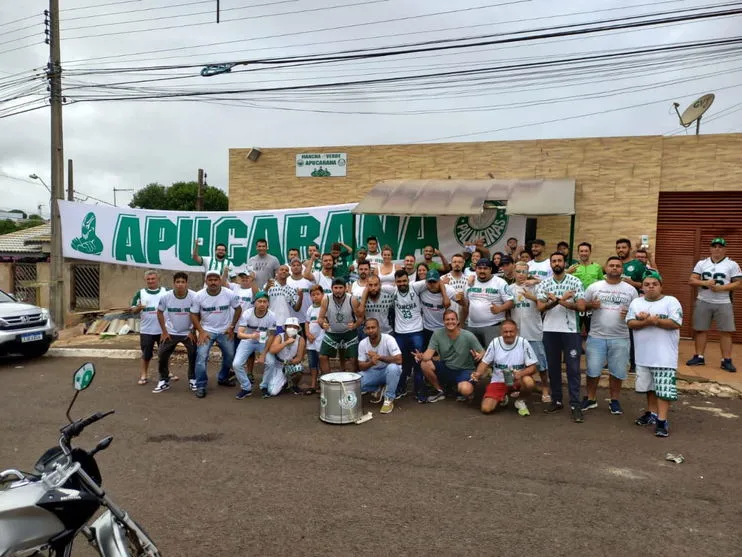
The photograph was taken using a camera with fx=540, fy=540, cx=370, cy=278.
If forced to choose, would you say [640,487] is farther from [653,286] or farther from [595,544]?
[653,286]

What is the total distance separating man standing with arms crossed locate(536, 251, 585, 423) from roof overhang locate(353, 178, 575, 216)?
3030 mm

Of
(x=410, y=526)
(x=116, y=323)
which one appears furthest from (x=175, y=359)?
(x=410, y=526)

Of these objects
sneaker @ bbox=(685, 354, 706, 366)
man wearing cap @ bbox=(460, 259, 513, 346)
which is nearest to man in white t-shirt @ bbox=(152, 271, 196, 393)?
man wearing cap @ bbox=(460, 259, 513, 346)

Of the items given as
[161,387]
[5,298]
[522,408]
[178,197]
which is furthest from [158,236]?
[178,197]

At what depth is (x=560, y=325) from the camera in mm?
6242

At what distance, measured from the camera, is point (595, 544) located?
348cm

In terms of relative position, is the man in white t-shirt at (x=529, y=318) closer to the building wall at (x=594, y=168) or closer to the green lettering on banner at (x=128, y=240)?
the building wall at (x=594, y=168)

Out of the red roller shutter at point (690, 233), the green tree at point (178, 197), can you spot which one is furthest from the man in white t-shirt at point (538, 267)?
the green tree at point (178, 197)

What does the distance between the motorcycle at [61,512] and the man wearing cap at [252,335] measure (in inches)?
183

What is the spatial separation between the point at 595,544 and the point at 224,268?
26.0ft

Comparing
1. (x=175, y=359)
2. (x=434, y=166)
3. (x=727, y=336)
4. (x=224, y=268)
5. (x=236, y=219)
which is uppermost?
(x=434, y=166)

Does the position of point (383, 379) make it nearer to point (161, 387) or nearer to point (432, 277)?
point (432, 277)

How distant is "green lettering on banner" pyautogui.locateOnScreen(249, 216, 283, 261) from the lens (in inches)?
453

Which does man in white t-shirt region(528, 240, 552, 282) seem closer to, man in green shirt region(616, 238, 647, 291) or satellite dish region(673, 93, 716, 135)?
man in green shirt region(616, 238, 647, 291)
